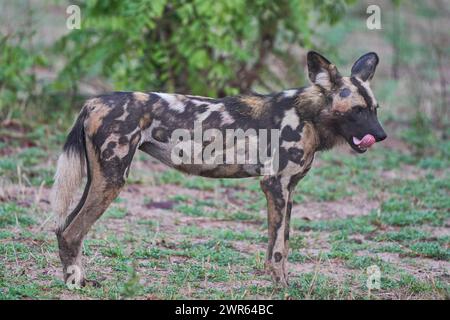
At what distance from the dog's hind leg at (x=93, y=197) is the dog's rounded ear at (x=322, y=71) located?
50.9 inches

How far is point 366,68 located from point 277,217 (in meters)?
1.22

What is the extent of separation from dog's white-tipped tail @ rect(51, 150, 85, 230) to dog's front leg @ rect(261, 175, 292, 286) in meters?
1.25

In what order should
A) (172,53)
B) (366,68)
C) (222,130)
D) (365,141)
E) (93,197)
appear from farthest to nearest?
(172,53), (366,68), (222,130), (365,141), (93,197)

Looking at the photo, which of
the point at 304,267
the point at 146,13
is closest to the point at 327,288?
the point at 304,267

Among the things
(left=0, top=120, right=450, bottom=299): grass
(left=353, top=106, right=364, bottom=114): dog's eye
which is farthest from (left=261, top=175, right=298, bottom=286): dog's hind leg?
(left=353, top=106, right=364, bottom=114): dog's eye

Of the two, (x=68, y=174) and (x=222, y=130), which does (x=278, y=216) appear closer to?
(x=222, y=130)

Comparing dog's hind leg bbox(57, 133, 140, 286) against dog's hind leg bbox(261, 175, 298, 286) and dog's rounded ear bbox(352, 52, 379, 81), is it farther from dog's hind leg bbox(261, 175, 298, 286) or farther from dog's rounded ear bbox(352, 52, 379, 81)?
dog's rounded ear bbox(352, 52, 379, 81)

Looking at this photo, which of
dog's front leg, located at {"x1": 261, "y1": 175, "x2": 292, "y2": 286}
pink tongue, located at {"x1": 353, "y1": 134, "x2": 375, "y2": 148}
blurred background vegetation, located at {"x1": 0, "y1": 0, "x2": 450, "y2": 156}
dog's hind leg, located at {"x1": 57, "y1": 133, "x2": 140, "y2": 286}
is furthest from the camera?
blurred background vegetation, located at {"x1": 0, "y1": 0, "x2": 450, "y2": 156}

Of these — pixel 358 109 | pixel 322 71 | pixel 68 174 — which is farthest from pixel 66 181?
pixel 358 109

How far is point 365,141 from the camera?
18.9 feet

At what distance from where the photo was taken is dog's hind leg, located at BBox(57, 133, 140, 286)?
562 cm

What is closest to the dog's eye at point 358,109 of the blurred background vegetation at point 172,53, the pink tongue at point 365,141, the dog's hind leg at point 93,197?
the pink tongue at point 365,141

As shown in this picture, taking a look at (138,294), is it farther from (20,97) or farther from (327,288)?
(20,97)

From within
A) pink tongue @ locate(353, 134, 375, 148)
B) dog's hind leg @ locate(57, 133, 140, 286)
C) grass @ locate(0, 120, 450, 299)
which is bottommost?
grass @ locate(0, 120, 450, 299)
